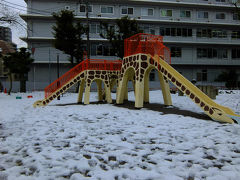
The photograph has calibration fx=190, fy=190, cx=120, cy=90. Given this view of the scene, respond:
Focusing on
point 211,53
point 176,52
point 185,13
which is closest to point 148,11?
point 185,13

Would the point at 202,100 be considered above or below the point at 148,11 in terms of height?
below

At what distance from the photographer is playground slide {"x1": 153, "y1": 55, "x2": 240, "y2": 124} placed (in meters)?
6.53

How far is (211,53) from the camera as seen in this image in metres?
33.5

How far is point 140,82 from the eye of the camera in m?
10.0

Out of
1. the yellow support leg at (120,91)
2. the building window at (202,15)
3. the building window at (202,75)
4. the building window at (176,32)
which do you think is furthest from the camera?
the building window at (202,15)

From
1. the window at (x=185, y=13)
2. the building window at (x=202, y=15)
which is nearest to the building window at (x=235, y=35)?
the building window at (x=202, y=15)

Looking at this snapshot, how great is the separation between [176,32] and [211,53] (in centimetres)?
739

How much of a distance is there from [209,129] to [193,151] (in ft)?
6.92

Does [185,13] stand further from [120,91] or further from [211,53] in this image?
[120,91]

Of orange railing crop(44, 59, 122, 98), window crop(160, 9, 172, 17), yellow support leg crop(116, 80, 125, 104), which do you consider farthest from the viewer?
window crop(160, 9, 172, 17)

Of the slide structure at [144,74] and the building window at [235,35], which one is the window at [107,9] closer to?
the slide structure at [144,74]

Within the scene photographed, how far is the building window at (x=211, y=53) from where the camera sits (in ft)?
109

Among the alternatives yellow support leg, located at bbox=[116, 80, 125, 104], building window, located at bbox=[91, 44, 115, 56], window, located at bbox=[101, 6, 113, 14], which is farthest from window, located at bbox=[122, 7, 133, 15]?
yellow support leg, located at bbox=[116, 80, 125, 104]

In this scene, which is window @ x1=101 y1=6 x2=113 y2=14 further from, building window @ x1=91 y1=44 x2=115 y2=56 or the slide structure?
Result: the slide structure
